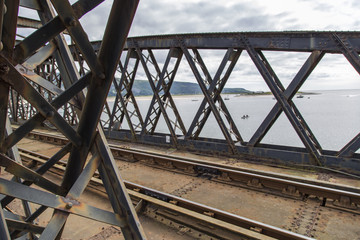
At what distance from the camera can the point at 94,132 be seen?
2.53 m

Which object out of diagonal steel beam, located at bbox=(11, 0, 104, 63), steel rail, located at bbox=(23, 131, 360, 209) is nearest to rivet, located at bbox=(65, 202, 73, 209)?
diagonal steel beam, located at bbox=(11, 0, 104, 63)

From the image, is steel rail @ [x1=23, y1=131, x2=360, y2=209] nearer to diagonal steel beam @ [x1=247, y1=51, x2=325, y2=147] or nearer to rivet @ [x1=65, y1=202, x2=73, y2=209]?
diagonal steel beam @ [x1=247, y1=51, x2=325, y2=147]

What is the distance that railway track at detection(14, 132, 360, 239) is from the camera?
14.6 ft

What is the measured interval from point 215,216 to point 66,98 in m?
3.70

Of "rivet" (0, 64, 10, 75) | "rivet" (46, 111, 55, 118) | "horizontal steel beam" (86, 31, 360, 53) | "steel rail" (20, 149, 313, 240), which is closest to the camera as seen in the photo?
"rivet" (0, 64, 10, 75)

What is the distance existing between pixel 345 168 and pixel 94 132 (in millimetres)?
7178

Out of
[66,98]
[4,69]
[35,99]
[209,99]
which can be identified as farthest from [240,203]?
[4,69]

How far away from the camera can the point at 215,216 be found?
4887mm

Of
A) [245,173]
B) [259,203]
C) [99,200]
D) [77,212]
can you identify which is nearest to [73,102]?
[77,212]

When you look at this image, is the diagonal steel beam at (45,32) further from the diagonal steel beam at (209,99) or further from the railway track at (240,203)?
the diagonal steel beam at (209,99)

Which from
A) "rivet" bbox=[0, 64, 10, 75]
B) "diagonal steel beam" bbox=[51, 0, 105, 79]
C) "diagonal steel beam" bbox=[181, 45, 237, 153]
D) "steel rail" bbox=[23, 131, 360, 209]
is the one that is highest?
"diagonal steel beam" bbox=[181, 45, 237, 153]

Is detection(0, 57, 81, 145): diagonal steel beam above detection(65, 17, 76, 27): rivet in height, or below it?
below

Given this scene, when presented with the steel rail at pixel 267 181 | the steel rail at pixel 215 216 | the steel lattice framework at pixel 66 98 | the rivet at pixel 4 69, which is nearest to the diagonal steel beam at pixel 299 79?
the steel rail at pixel 267 181

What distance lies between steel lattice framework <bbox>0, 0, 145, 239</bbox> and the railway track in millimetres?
2226
